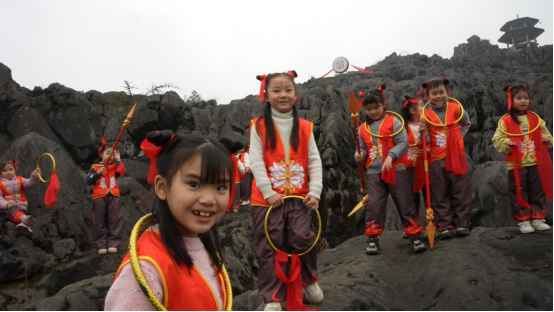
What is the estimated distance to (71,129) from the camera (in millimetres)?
14164

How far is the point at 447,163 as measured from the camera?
14.9ft

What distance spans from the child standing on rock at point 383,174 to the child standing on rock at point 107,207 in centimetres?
452

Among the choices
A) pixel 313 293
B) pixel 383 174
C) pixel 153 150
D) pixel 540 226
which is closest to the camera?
pixel 153 150

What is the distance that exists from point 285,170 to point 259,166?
0.21m

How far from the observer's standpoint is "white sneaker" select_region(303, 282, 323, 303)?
3090 millimetres

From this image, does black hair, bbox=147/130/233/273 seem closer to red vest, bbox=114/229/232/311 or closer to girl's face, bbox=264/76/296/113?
red vest, bbox=114/229/232/311

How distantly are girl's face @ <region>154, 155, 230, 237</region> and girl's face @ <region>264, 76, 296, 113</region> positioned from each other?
71.8 inches

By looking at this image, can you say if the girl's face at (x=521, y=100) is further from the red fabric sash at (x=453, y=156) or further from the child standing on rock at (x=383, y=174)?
the child standing on rock at (x=383, y=174)

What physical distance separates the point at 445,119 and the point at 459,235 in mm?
1323

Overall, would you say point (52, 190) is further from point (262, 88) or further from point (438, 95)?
point (438, 95)

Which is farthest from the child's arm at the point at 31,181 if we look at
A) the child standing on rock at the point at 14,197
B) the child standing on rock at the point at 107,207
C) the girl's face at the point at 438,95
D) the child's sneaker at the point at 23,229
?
the girl's face at the point at 438,95

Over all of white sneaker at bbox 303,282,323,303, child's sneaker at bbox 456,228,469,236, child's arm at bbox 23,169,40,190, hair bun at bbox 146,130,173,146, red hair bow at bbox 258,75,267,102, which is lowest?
child's sneaker at bbox 456,228,469,236

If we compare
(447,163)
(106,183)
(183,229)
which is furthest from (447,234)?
(106,183)

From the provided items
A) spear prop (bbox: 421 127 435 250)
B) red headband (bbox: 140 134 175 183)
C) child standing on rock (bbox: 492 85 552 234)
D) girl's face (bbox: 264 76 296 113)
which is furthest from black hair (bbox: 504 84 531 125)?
red headband (bbox: 140 134 175 183)
